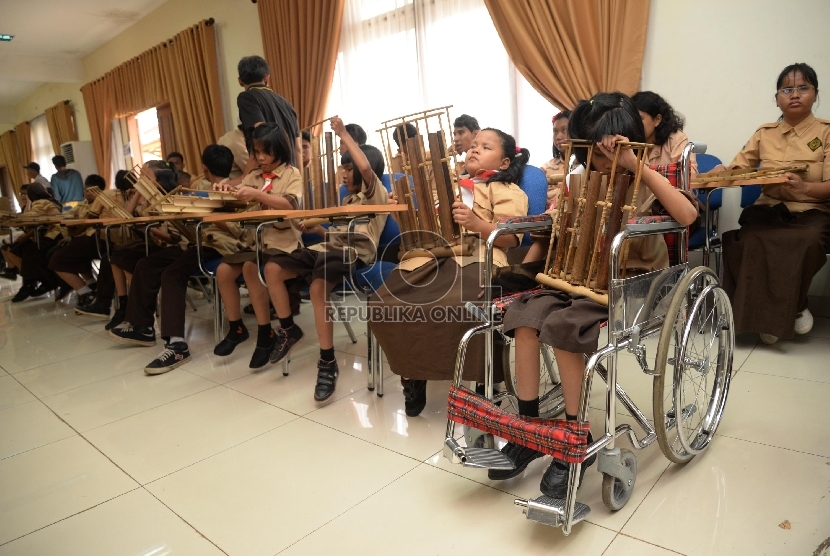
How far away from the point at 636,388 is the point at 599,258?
2.80ft

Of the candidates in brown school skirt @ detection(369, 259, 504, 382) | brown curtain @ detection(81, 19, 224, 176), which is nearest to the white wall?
brown school skirt @ detection(369, 259, 504, 382)

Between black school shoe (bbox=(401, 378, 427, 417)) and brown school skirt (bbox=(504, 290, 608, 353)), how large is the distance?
0.55m

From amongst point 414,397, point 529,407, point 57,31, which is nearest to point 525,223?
point 529,407

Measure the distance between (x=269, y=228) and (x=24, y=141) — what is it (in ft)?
36.1

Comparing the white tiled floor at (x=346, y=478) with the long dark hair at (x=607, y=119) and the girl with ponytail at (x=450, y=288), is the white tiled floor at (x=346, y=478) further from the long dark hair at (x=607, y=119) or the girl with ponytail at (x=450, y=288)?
the long dark hair at (x=607, y=119)

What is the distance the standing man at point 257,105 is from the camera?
9.05 feet

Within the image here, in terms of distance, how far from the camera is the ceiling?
582 centimetres

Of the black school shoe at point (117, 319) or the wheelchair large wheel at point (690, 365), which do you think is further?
the black school shoe at point (117, 319)

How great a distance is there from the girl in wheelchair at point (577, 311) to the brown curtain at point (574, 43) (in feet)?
6.01

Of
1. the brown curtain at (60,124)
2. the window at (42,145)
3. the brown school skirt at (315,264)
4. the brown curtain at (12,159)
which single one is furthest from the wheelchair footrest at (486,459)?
the brown curtain at (12,159)

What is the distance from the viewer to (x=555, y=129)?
2.73 meters

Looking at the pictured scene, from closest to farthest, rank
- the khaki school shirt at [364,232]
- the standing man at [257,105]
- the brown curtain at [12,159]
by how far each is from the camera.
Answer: the khaki school shirt at [364,232]
the standing man at [257,105]
the brown curtain at [12,159]

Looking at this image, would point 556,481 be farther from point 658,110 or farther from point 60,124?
point 60,124

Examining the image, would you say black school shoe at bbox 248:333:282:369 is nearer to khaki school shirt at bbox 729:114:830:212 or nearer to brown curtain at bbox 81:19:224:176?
khaki school shirt at bbox 729:114:830:212
